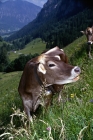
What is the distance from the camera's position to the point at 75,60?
13.8 meters

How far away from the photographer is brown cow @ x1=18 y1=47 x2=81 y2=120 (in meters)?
6.30

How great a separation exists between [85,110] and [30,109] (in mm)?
3170

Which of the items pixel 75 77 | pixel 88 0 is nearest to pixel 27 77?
pixel 75 77

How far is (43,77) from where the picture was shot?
641 cm

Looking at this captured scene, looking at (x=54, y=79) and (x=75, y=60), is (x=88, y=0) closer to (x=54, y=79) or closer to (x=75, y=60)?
(x=54, y=79)

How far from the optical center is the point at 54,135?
3.49 meters

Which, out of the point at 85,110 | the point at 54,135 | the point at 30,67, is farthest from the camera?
the point at 30,67

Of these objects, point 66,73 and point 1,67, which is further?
point 1,67

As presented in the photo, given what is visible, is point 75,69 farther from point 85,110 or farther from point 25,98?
point 85,110

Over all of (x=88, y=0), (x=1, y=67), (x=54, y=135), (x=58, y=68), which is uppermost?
(x=88, y=0)

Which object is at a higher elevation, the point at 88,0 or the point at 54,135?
the point at 88,0

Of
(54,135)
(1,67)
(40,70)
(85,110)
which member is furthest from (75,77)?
(1,67)

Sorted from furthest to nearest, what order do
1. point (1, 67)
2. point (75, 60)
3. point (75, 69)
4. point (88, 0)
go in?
point (1, 67) < point (75, 60) < point (88, 0) < point (75, 69)

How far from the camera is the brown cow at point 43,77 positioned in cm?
630
